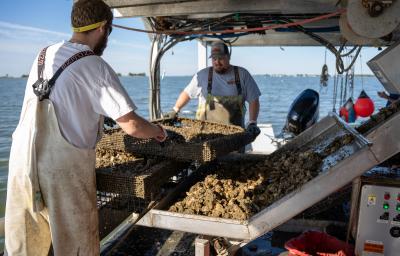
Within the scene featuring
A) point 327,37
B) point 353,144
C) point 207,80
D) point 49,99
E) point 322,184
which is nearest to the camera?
point 322,184

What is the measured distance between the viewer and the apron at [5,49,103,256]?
2104 mm

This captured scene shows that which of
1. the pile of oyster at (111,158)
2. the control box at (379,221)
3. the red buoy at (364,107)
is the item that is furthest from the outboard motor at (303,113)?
the pile of oyster at (111,158)

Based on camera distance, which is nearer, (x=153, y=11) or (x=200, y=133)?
(x=200, y=133)

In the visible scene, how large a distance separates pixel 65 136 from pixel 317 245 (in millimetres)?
1880

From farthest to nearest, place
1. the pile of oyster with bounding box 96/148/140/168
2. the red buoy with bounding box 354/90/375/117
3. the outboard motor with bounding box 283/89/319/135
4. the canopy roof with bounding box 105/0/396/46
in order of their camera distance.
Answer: the red buoy with bounding box 354/90/375/117 → the outboard motor with bounding box 283/89/319/135 → the canopy roof with bounding box 105/0/396/46 → the pile of oyster with bounding box 96/148/140/168

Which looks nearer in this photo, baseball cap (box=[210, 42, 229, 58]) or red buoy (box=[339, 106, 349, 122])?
baseball cap (box=[210, 42, 229, 58])

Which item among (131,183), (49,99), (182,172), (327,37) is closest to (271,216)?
(131,183)

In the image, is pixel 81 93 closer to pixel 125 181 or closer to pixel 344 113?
pixel 125 181

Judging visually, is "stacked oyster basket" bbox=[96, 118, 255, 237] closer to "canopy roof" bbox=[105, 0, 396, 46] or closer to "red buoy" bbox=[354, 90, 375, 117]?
"canopy roof" bbox=[105, 0, 396, 46]

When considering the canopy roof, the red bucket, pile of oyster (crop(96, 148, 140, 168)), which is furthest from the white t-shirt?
the canopy roof

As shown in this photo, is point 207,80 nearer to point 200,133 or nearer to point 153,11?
point 153,11

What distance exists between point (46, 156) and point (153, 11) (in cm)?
256

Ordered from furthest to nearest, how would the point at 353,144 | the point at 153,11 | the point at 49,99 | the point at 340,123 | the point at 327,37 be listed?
1. the point at 327,37
2. the point at 153,11
3. the point at 340,123
4. the point at 353,144
5. the point at 49,99

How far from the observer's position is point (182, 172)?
120 inches
